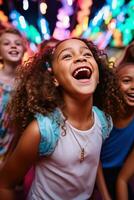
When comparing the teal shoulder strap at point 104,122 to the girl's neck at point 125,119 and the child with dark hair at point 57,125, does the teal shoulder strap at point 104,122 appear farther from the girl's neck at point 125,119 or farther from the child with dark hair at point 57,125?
the girl's neck at point 125,119

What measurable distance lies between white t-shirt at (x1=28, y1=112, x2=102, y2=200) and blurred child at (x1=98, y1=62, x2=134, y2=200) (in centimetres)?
25

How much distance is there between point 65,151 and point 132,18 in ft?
11.2

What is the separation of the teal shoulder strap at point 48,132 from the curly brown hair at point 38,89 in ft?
0.14

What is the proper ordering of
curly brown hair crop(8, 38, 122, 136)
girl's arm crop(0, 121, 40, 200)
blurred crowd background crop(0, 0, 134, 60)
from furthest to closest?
blurred crowd background crop(0, 0, 134, 60), curly brown hair crop(8, 38, 122, 136), girl's arm crop(0, 121, 40, 200)

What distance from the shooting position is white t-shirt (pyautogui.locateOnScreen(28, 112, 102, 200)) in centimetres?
121

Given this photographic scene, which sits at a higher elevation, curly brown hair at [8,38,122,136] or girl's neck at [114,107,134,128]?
curly brown hair at [8,38,122,136]

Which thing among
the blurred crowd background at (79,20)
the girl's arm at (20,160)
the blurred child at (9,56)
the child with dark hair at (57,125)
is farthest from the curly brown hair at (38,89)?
the blurred crowd background at (79,20)

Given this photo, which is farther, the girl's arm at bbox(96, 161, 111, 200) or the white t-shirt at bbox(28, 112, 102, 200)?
the girl's arm at bbox(96, 161, 111, 200)

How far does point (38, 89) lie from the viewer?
1.29m

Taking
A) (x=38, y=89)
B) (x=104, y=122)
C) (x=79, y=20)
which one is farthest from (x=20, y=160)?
(x=79, y=20)

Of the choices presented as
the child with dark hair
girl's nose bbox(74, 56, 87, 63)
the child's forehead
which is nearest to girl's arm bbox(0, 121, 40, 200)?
the child with dark hair

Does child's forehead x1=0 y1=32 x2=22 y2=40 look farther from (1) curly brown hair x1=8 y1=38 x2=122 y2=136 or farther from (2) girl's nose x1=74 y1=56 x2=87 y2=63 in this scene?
(2) girl's nose x1=74 y1=56 x2=87 y2=63

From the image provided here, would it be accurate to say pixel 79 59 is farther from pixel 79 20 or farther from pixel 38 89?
pixel 79 20

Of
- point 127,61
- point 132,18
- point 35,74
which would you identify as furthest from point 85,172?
point 132,18
